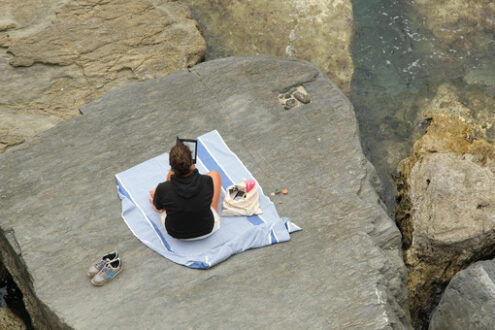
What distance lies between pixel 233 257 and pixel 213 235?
0.93 ft

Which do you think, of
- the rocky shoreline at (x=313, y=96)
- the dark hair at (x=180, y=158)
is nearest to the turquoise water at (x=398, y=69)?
the rocky shoreline at (x=313, y=96)

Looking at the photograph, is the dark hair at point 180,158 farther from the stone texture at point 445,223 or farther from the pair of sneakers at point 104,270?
the stone texture at point 445,223

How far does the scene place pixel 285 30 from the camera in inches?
348

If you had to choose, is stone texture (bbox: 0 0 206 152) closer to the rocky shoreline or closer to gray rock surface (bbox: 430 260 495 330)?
the rocky shoreline

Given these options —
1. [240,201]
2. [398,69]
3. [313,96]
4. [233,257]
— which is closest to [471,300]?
[233,257]

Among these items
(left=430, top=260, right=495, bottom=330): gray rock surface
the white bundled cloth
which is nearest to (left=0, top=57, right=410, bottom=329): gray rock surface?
the white bundled cloth

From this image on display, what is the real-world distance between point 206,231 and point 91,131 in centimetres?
187

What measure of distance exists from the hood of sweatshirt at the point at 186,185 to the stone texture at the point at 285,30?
342 cm

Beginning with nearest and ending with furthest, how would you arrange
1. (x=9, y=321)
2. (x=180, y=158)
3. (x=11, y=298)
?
(x=180, y=158) → (x=9, y=321) → (x=11, y=298)

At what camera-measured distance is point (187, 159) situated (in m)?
5.51

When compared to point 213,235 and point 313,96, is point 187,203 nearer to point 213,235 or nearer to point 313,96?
point 213,235

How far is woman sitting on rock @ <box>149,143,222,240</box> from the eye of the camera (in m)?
5.55

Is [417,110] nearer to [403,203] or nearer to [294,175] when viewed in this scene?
[403,203]

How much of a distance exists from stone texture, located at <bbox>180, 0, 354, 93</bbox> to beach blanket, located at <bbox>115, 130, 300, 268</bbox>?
243 cm
